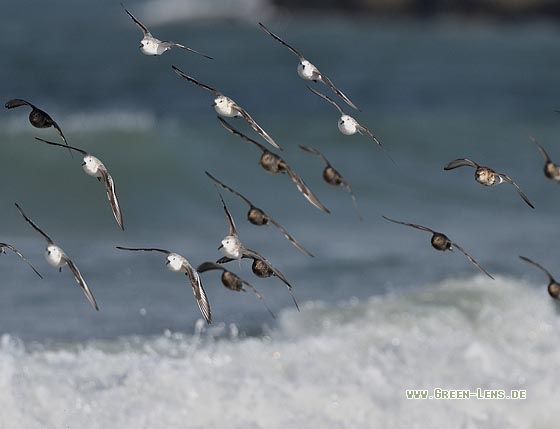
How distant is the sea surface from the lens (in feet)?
29.1

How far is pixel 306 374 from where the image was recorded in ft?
30.6

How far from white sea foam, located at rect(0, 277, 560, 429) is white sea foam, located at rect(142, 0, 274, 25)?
43.4 m

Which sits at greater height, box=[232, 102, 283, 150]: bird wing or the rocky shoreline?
box=[232, 102, 283, 150]: bird wing

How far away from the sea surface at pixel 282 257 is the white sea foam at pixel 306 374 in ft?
0.06

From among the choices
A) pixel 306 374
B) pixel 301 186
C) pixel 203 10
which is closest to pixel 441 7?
pixel 203 10

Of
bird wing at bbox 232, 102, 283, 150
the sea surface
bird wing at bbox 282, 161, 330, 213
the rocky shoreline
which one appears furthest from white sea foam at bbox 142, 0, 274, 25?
bird wing at bbox 282, 161, 330, 213

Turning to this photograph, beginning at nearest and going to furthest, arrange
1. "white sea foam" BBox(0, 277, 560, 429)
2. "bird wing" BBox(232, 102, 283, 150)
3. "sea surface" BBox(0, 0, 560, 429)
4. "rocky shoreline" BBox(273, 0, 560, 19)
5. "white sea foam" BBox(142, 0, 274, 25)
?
1. "bird wing" BBox(232, 102, 283, 150)
2. "white sea foam" BBox(0, 277, 560, 429)
3. "sea surface" BBox(0, 0, 560, 429)
4. "white sea foam" BBox(142, 0, 274, 25)
5. "rocky shoreline" BBox(273, 0, 560, 19)

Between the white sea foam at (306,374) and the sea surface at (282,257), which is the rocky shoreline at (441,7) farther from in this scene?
the white sea foam at (306,374)

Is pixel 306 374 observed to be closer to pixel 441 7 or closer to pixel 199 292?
pixel 199 292

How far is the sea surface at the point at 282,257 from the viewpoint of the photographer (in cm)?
888

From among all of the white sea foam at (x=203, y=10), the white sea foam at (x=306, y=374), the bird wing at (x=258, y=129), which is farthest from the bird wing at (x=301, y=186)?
the white sea foam at (x=203, y=10)

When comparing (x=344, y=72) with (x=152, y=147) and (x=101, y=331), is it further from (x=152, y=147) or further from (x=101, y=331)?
(x=101, y=331)

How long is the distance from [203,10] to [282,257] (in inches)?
1697

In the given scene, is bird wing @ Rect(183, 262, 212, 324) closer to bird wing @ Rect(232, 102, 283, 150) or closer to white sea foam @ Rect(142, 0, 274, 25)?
bird wing @ Rect(232, 102, 283, 150)
